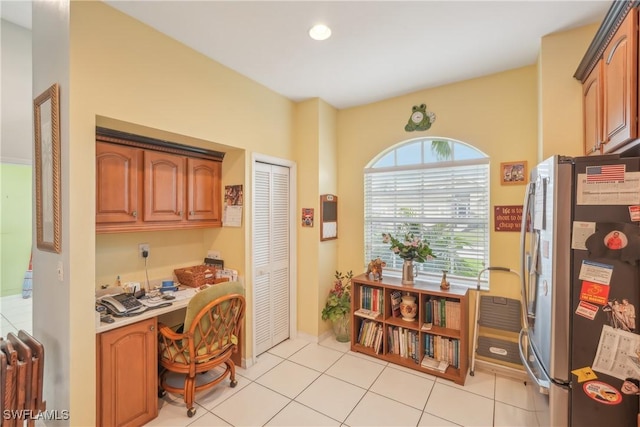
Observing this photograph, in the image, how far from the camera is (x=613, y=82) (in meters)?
1.53

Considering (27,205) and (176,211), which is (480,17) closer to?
(176,211)

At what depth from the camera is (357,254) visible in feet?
11.6

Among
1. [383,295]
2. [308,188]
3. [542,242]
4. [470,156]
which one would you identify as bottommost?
[383,295]

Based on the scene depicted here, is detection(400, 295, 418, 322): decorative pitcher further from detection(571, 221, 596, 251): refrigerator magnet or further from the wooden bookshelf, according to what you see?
detection(571, 221, 596, 251): refrigerator magnet

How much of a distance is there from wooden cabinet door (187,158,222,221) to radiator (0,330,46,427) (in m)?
1.38

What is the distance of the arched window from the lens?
2.85 m

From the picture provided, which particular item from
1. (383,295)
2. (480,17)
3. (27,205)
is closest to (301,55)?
(480,17)

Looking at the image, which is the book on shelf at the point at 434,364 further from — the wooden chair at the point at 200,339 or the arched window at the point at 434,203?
the wooden chair at the point at 200,339

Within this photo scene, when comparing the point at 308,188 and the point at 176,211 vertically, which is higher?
the point at 308,188

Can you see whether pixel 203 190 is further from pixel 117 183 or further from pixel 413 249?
pixel 413 249

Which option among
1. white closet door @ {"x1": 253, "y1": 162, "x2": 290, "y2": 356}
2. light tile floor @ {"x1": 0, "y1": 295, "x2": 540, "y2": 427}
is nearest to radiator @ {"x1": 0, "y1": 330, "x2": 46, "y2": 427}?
light tile floor @ {"x1": 0, "y1": 295, "x2": 540, "y2": 427}

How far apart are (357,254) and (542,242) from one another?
2.18 meters

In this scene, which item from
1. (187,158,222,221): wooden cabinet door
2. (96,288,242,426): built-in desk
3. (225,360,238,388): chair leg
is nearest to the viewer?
(96,288,242,426): built-in desk

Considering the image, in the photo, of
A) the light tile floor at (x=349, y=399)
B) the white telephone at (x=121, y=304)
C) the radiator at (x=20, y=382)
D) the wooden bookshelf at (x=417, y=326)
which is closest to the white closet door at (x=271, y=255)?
the light tile floor at (x=349, y=399)
